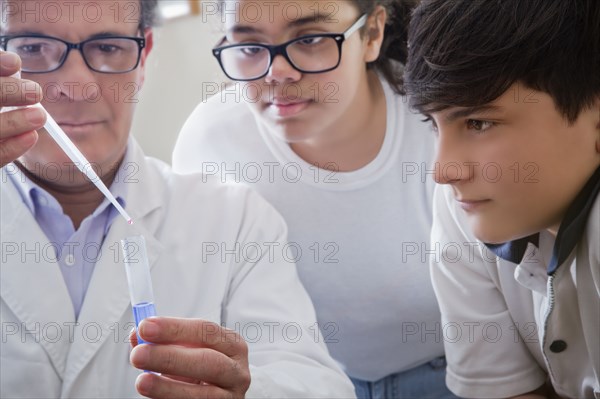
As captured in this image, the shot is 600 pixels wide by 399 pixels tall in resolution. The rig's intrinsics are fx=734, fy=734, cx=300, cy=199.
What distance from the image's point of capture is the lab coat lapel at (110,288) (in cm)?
129

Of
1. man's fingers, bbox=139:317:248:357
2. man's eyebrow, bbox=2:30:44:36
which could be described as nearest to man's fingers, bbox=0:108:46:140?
man's fingers, bbox=139:317:248:357

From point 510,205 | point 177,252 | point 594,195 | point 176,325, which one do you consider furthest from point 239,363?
point 594,195

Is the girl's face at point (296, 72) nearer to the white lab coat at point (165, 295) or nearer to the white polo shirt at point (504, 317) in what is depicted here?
the white lab coat at point (165, 295)

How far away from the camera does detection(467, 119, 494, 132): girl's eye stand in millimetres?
1189

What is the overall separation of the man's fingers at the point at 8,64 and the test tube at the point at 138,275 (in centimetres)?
28

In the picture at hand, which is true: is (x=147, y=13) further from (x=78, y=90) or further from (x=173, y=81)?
(x=173, y=81)

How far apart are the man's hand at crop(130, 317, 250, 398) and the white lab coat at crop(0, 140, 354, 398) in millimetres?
130

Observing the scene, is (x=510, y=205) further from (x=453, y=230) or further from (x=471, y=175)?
(x=453, y=230)

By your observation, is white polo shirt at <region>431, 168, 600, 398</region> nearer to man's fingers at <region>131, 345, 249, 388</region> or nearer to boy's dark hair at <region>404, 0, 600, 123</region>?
boy's dark hair at <region>404, 0, 600, 123</region>

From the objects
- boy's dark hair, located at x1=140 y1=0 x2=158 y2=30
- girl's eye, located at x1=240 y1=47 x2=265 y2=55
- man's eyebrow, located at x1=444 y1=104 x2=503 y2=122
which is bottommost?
man's eyebrow, located at x1=444 y1=104 x2=503 y2=122

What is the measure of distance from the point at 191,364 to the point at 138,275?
14cm

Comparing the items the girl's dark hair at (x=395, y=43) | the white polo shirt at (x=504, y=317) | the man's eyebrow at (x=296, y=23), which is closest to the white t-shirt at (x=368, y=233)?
the girl's dark hair at (x=395, y=43)

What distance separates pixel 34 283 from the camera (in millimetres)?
1321

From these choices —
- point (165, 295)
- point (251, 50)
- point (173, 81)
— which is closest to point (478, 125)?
point (251, 50)
